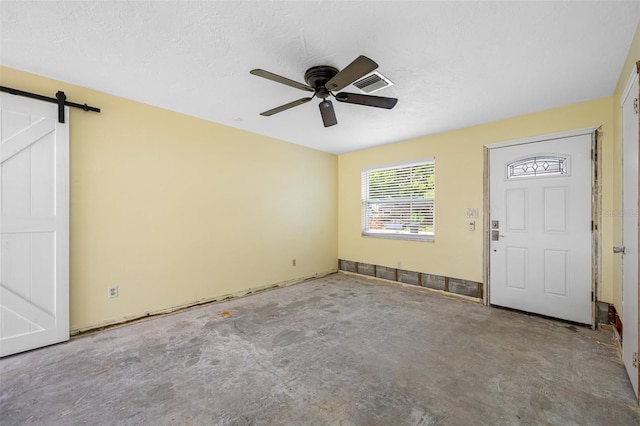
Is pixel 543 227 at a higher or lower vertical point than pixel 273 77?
lower

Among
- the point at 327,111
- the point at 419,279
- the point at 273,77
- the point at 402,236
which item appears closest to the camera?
the point at 273,77

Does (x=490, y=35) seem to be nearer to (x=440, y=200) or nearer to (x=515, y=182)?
(x=515, y=182)

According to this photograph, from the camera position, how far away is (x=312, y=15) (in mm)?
1731

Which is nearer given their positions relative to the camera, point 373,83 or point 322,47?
point 322,47

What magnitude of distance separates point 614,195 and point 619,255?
25.5 inches

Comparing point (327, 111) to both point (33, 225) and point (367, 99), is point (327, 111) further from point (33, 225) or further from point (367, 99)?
point (33, 225)

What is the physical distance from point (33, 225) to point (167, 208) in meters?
1.16

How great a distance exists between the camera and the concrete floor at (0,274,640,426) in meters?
1.70

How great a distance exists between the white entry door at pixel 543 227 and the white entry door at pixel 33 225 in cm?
507

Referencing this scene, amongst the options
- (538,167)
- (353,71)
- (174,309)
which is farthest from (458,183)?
(174,309)

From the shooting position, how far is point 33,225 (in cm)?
247

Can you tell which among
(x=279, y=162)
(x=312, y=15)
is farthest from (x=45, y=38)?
(x=279, y=162)

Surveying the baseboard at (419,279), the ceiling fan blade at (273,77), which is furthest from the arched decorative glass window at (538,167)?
the ceiling fan blade at (273,77)

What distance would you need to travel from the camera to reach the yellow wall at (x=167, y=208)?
9.13 feet
